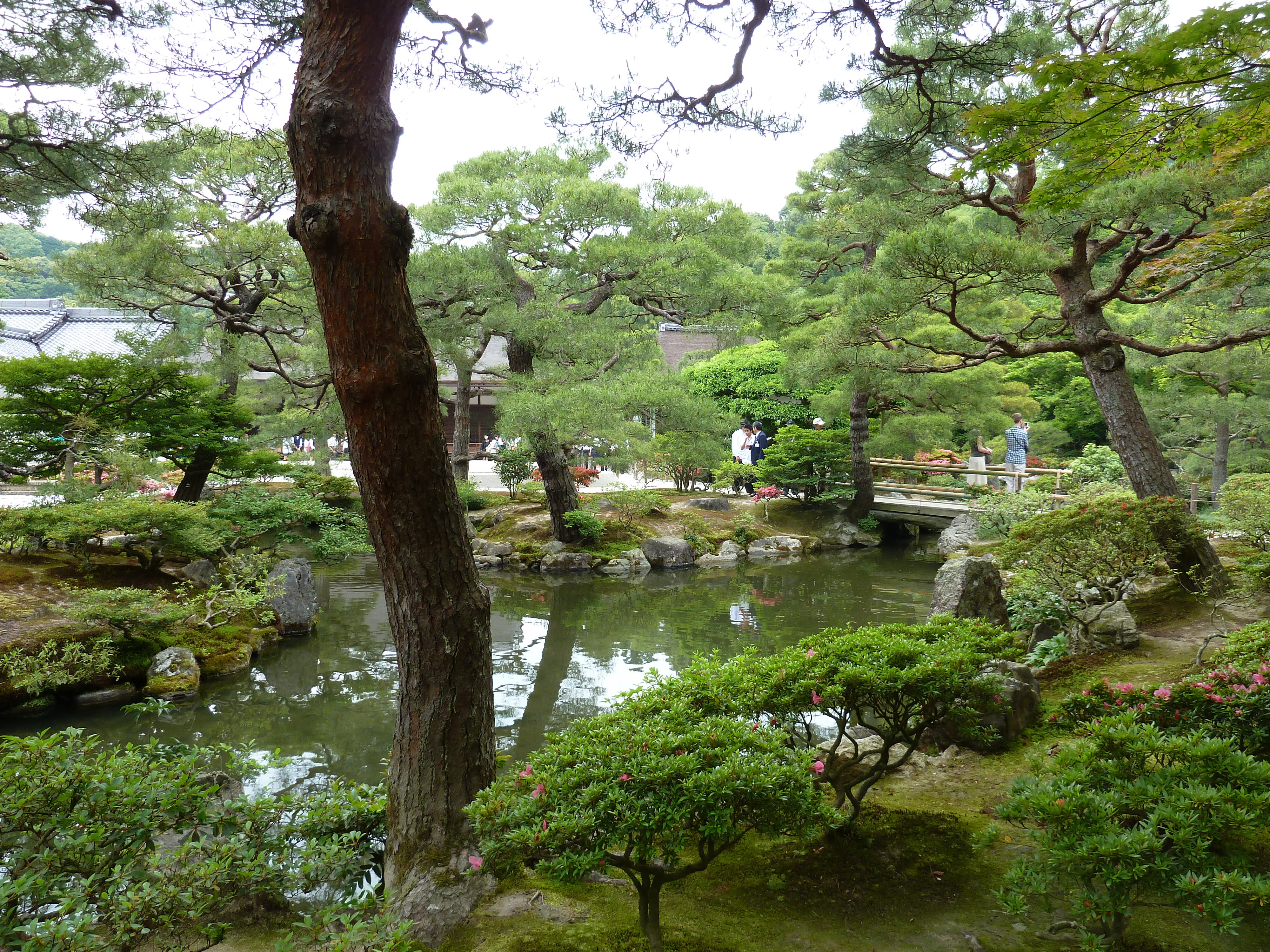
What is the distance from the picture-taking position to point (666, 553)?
36.1 ft

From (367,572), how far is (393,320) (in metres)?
8.67

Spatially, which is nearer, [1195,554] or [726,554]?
[1195,554]

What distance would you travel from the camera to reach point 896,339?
272 inches

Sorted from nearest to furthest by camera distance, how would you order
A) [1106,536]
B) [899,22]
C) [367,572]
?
[899,22]
[1106,536]
[367,572]

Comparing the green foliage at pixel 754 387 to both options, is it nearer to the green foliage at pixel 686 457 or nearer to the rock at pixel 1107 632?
the green foliage at pixel 686 457

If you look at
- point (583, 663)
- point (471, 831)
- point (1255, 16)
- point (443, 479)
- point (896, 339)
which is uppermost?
point (1255, 16)

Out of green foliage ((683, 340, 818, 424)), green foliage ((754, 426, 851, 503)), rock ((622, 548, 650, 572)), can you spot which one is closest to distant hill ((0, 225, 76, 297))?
green foliage ((683, 340, 818, 424))

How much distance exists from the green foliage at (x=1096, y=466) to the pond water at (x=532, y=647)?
2917mm

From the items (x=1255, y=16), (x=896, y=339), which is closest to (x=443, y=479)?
(x=1255, y=16)

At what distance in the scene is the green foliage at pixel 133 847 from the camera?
184 cm

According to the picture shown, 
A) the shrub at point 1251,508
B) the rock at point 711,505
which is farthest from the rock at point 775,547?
the shrub at point 1251,508

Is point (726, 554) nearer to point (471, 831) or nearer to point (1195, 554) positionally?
point (1195, 554)

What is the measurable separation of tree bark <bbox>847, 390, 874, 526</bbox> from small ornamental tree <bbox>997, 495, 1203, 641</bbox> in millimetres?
7385

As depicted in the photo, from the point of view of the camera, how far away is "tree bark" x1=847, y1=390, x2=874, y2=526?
12602 millimetres
